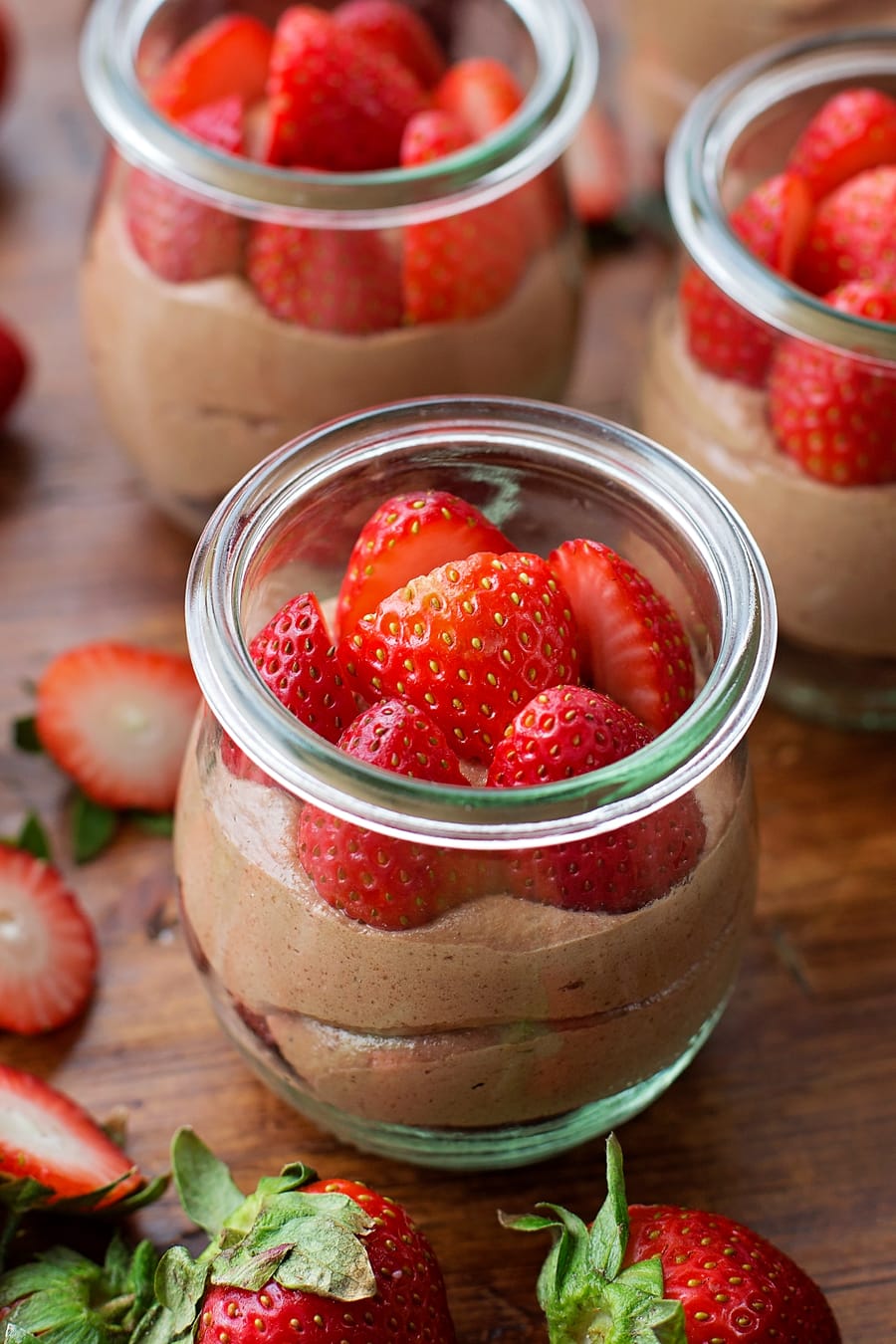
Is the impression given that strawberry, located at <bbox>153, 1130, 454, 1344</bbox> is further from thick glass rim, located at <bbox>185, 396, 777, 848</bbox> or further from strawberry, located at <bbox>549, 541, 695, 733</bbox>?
strawberry, located at <bbox>549, 541, 695, 733</bbox>

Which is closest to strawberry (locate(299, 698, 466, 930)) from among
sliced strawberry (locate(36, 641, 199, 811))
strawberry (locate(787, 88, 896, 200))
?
sliced strawberry (locate(36, 641, 199, 811))

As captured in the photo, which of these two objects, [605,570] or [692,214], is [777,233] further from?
[605,570]

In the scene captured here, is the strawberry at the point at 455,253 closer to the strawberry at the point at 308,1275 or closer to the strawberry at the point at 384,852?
the strawberry at the point at 384,852

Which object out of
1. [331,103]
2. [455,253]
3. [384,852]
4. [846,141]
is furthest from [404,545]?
[846,141]

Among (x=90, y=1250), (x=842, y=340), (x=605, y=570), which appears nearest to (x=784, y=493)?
(x=842, y=340)

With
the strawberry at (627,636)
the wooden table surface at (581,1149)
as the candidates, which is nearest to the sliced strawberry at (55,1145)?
the wooden table surface at (581,1149)
